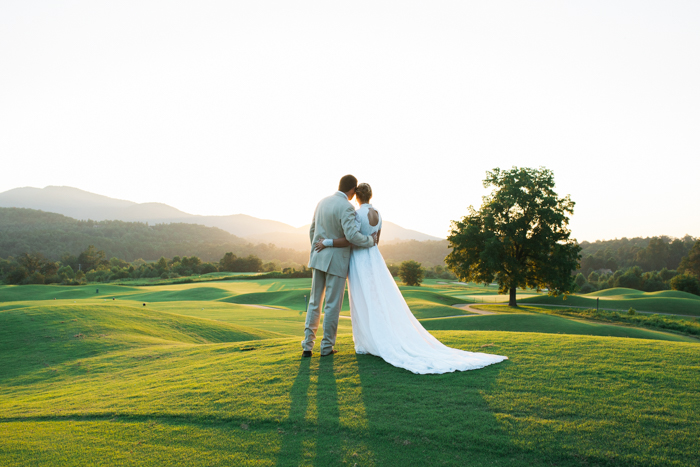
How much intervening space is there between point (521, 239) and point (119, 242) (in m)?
142

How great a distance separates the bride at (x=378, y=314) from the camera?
618 cm

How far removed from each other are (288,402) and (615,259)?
117178 millimetres

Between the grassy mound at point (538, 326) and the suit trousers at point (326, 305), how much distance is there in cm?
1346

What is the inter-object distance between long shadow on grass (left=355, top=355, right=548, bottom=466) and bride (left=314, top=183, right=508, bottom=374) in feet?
2.33

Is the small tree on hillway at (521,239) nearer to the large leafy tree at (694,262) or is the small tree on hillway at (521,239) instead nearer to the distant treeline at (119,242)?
the large leafy tree at (694,262)

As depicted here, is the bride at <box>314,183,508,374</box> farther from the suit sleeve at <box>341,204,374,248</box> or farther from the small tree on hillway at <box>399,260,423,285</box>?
the small tree on hillway at <box>399,260,423,285</box>

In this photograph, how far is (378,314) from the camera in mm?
6410

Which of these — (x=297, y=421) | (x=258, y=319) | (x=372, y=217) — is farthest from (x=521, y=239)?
(x=297, y=421)

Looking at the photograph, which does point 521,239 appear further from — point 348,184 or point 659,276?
point 659,276

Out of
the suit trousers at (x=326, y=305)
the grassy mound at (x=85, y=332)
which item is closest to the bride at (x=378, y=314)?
the suit trousers at (x=326, y=305)

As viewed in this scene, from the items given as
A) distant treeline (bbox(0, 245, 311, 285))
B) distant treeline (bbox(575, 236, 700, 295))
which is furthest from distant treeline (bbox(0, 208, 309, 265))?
distant treeline (bbox(575, 236, 700, 295))

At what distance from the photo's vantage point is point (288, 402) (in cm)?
477

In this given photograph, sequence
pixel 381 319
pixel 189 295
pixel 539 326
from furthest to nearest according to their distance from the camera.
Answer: pixel 189 295
pixel 539 326
pixel 381 319

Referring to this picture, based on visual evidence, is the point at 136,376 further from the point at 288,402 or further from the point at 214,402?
the point at 288,402
